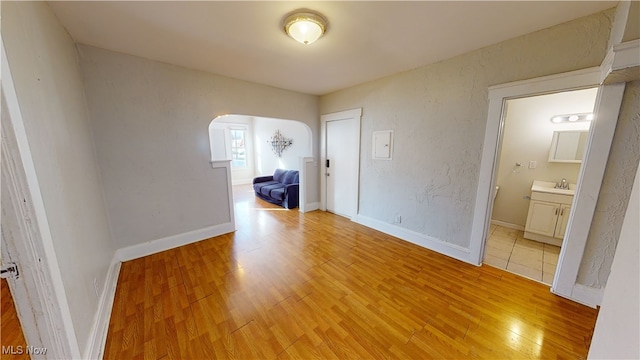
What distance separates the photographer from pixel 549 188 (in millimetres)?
3051

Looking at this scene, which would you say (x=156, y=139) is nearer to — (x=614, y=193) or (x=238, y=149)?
(x=614, y=193)

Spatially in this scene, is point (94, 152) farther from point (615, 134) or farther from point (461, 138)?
point (615, 134)

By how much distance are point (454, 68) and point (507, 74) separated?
51cm

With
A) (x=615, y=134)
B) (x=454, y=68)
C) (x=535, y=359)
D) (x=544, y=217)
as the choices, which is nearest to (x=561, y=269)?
(x=535, y=359)

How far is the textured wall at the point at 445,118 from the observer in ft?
5.73

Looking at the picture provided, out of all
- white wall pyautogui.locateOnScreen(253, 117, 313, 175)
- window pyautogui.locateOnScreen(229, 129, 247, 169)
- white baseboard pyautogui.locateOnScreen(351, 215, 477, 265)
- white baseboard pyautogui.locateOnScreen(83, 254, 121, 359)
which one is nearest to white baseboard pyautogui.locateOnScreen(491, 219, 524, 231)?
white baseboard pyautogui.locateOnScreen(351, 215, 477, 265)

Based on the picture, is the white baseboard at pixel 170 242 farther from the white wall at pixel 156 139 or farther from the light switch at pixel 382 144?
the light switch at pixel 382 144

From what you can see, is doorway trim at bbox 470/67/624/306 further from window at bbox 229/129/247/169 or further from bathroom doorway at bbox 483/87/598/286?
window at bbox 229/129/247/169

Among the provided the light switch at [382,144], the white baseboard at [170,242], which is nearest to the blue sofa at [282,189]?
the white baseboard at [170,242]

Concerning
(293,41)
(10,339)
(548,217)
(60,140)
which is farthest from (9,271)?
(548,217)

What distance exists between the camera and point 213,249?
8.91 ft

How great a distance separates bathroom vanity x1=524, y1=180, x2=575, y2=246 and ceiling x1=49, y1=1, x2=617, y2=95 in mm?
2274

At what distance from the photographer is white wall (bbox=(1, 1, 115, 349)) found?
3.47ft

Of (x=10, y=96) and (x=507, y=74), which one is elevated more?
(x=507, y=74)
